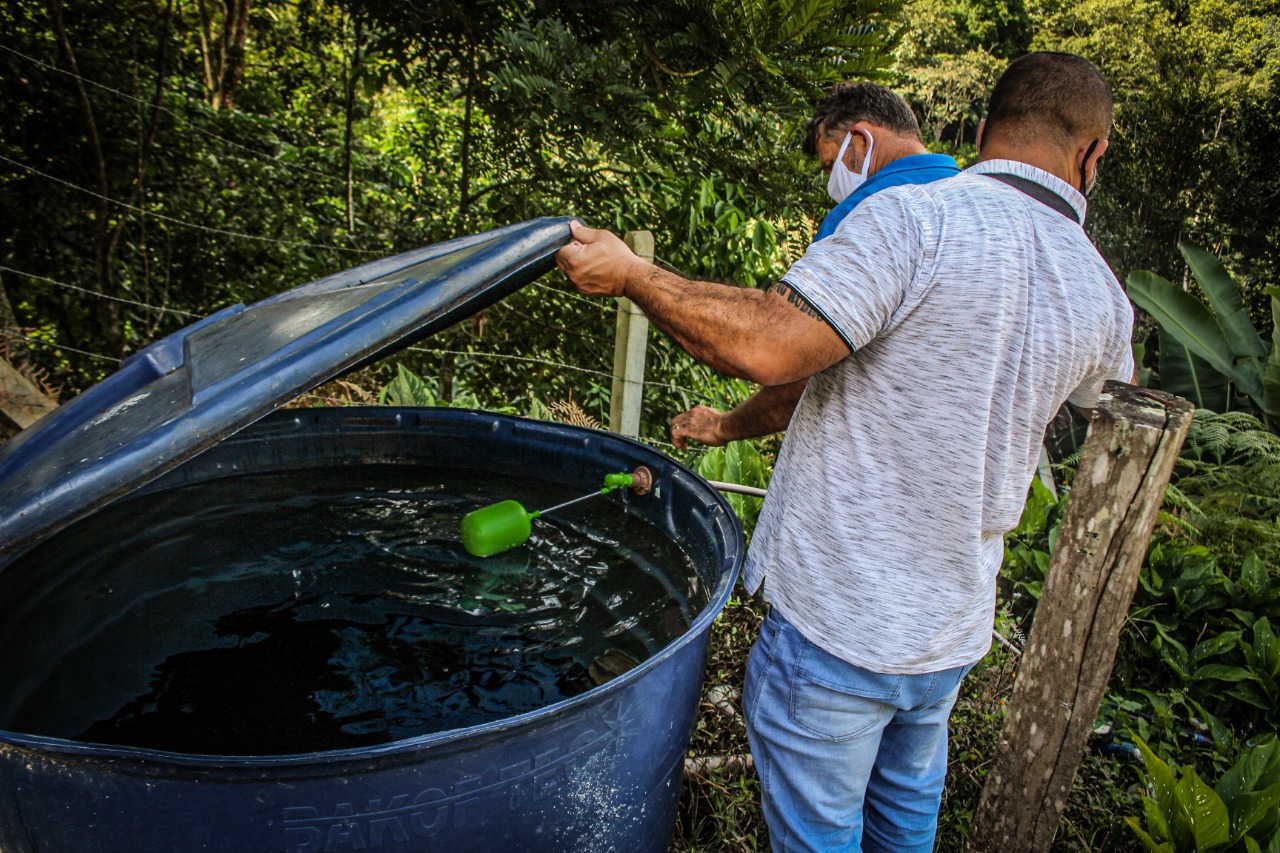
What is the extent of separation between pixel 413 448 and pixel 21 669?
3.93 feet

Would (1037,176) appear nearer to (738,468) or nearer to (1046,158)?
(1046,158)

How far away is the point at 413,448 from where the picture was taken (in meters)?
2.60

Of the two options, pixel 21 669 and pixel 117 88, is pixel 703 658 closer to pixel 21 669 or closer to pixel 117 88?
pixel 21 669

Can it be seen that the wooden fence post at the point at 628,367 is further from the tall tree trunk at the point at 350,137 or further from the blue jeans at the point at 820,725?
the tall tree trunk at the point at 350,137

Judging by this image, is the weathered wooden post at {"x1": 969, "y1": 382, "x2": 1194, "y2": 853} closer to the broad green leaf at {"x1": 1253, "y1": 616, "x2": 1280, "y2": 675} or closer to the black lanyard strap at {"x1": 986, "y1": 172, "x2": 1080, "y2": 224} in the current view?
the black lanyard strap at {"x1": 986, "y1": 172, "x2": 1080, "y2": 224}

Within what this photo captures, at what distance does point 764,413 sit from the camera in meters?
1.80

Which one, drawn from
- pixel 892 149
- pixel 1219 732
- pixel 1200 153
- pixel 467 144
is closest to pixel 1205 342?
pixel 1219 732

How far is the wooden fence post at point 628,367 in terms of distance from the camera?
323cm

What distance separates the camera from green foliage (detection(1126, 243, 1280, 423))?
5086mm

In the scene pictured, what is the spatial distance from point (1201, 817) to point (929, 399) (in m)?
1.40

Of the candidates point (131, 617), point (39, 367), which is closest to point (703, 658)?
point (131, 617)

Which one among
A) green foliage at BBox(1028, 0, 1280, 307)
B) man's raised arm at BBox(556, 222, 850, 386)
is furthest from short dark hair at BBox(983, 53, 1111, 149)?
green foliage at BBox(1028, 0, 1280, 307)

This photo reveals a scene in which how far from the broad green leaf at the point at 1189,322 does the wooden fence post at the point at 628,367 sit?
3894mm

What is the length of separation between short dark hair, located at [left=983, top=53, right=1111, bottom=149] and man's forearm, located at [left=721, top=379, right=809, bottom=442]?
0.61m
